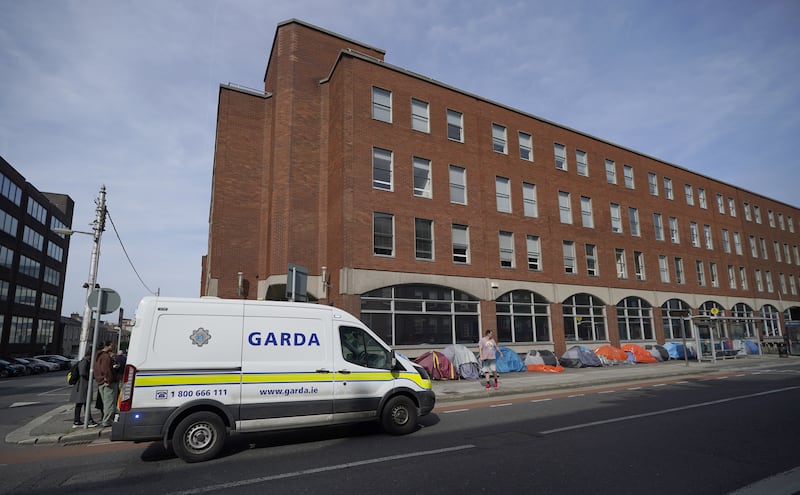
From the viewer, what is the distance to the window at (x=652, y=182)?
33812 mm

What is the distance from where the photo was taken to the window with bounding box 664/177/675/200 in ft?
114

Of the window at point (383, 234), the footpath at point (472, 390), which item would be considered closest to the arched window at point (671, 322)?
the footpath at point (472, 390)

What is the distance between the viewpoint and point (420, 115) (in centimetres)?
2353

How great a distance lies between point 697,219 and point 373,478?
131 feet

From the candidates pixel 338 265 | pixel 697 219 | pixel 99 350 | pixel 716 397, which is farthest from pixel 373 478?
pixel 697 219

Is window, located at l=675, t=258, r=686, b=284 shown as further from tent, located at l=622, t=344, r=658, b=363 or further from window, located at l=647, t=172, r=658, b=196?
tent, located at l=622, t=344, r=658, b=363

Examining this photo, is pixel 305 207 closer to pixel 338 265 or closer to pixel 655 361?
pixel 338 265

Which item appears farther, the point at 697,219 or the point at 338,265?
the point at 697,219

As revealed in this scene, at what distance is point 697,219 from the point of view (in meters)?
36.7

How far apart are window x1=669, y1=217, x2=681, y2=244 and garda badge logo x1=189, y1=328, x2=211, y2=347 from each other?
117 ft

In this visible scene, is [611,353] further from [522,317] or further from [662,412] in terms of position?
[662,412]

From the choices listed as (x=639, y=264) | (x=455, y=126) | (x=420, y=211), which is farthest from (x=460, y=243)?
(x=639, y=264)

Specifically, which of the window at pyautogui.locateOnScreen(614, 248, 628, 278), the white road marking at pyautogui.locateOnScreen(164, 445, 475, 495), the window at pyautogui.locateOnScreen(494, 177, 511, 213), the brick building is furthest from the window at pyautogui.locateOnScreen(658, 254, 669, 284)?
the white road marking at pyautogui.locateOnScreen(164, 445, 475, 495)

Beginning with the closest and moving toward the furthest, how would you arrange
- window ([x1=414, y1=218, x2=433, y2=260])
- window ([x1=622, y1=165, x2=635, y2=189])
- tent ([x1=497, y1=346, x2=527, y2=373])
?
tent ([x1=497, y1=346, x2=527, y2=373]) → window ([x1=414, y1=218, x2=433, y2=260]) → window ([x1=622, y1=165, x2=635, y2=189])
